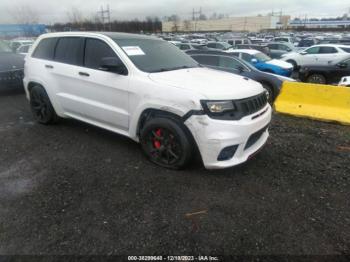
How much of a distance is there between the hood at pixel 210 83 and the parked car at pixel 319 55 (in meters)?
13.4

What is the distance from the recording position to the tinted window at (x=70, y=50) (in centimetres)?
449

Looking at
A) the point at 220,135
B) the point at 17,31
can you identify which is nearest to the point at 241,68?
the point at 220,135

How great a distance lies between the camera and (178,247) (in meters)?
2.49

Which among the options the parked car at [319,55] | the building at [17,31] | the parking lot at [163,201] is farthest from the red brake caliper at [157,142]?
the building at [17,31]

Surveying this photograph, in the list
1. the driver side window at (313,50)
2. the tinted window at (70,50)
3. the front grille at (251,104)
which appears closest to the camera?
the front grille at (251,104)

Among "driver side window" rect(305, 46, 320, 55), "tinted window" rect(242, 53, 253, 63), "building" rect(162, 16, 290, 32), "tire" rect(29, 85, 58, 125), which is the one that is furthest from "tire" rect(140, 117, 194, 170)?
"building" rect(162, 16, 290, 32)

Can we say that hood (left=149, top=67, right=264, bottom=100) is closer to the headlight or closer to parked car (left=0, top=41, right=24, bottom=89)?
the headlight

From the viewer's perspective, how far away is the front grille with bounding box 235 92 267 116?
341 centimetres

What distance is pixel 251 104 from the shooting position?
3553mm

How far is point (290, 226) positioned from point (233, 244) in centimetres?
65

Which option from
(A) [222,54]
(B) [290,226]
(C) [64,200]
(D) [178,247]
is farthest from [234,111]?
(A) [222,54]

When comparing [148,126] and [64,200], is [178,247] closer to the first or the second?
[64,200]

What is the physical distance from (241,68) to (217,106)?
626 centimetres

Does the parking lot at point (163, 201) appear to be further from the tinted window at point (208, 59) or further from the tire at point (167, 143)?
the tinted window at point (208, 59)
